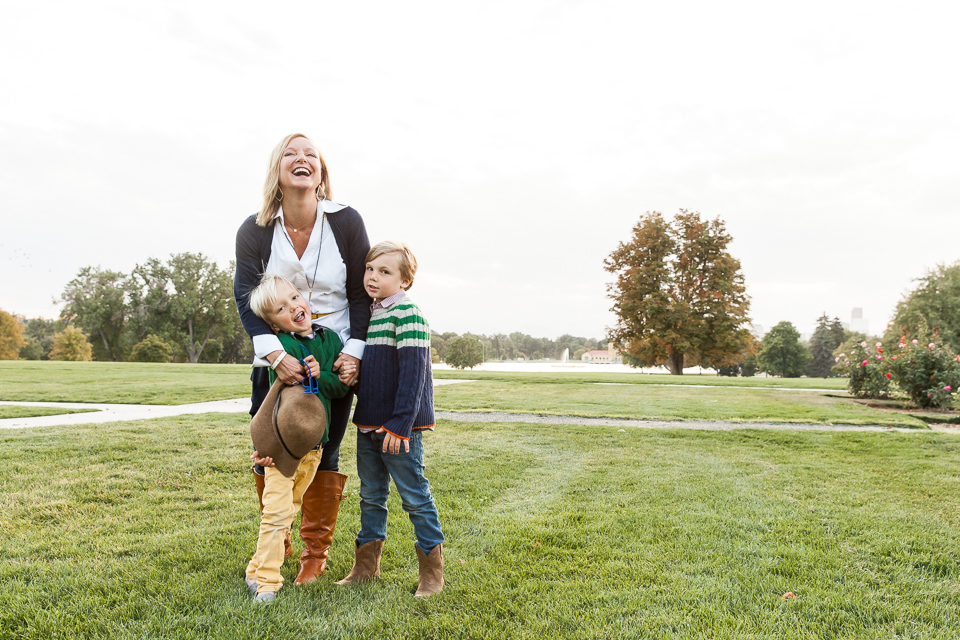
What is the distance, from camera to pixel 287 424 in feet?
8.04

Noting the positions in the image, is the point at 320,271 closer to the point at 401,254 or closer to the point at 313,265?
the point at 313,265

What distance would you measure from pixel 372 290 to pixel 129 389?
1255 centimetres

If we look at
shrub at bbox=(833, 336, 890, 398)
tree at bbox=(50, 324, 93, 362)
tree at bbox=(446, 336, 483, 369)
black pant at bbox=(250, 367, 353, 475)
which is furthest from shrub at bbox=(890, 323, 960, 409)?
tree at bbox=(50, 324, 93, 362)

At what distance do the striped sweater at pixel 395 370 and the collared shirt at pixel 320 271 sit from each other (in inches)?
4.6

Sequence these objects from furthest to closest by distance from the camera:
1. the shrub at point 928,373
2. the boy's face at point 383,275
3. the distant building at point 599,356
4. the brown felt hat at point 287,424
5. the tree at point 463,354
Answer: the distant building at point 599,356 → the tree at point 463,354 → the shrub at point 928,373 → the boy's face at point 383,275 → the brown felt hat at point 287,424

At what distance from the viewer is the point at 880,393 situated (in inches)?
557

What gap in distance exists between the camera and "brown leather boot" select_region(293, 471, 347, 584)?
2799 millimetres

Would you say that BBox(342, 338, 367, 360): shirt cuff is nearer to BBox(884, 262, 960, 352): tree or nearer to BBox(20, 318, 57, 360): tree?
BBox(884, 262, 960, 352): tree

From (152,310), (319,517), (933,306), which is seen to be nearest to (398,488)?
(319,517)

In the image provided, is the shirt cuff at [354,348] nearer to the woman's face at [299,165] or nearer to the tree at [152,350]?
the woman's face at [299,165]

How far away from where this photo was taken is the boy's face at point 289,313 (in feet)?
8.29

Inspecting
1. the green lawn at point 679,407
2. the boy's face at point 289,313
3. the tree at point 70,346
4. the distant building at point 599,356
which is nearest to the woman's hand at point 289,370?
the boy's face at point 289,313

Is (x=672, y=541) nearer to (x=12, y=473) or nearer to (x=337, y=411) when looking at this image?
(x=337, y=411)

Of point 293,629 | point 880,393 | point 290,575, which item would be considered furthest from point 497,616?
point 880,393
